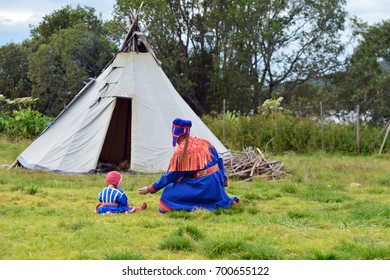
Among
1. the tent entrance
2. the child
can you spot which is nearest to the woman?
the child

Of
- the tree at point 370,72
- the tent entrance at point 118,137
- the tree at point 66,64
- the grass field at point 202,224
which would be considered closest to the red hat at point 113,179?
the grass field at point 202,224

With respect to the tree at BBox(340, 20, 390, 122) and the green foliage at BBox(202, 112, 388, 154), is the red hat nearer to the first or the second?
the green foliage at BBox(202, 112, 388, 154)

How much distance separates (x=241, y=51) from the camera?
30.0 metres

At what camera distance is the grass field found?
16.8 feet

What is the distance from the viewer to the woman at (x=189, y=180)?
23.6ft

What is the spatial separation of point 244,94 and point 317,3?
5.35 m

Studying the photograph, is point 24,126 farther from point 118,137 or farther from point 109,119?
point 109,119

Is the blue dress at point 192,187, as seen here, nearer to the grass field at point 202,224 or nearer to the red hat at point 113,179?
the grass field at point 202,224

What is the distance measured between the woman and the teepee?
14.0ft

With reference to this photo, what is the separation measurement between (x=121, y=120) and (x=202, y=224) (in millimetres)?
7271

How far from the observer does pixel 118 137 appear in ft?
44.5

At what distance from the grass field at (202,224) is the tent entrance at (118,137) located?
2.61 m
